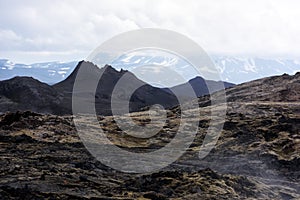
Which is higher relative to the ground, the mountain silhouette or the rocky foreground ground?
the mountain silhouette

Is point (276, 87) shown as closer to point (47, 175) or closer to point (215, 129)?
point (215, 129)

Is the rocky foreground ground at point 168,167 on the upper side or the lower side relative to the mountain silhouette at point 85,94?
lower

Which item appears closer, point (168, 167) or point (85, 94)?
point (168, 167)

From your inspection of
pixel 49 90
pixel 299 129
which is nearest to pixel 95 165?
pixel 299 129

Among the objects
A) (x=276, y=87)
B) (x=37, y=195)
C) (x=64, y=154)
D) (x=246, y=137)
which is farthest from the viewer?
(x=276, y=87)

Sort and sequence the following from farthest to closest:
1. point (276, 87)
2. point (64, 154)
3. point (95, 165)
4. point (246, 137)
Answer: point (276, 87)
point (246, 137)
point (64, 154)
point (95, 165)

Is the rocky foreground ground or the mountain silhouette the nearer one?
the rocky foreground ground

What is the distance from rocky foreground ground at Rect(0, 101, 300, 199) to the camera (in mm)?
33750

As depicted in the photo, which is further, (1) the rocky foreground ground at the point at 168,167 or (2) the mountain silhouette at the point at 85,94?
(2) the mountain silhouette at the point at 85,94

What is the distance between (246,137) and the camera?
2216 inches

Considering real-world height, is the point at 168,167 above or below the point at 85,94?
below

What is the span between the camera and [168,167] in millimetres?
42875

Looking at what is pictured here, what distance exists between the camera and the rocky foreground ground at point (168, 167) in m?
33.8

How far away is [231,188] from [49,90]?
380 feet
